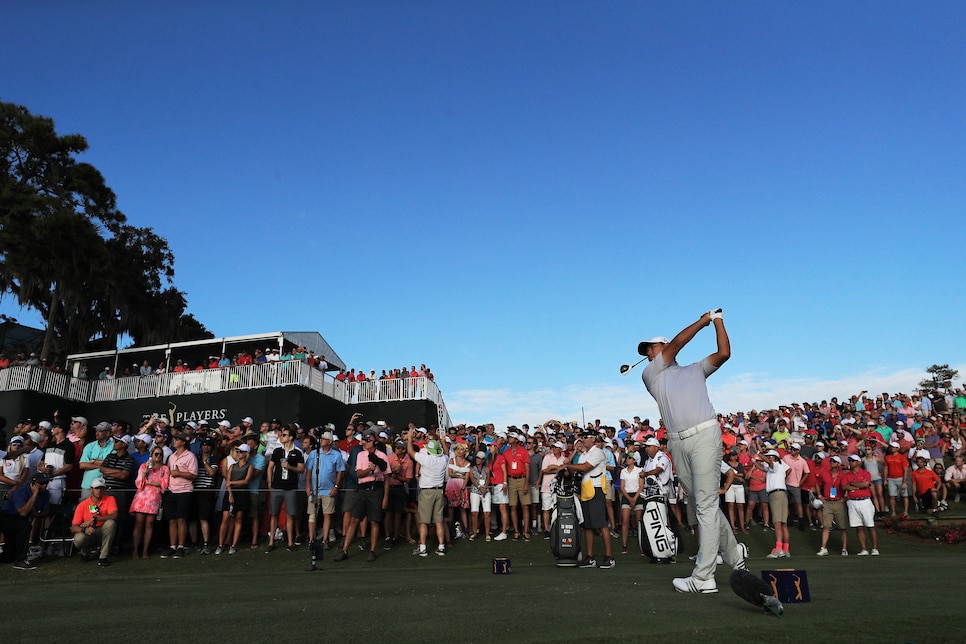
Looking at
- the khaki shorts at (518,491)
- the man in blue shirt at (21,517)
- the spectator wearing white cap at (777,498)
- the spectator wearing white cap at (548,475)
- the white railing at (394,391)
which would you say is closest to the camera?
the man in blue shirt at (21,517)

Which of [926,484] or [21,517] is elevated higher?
[926,484]

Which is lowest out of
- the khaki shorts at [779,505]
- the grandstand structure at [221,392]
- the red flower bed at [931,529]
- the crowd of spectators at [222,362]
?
the red flower bed at [931,529]

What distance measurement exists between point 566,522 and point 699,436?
5.04m

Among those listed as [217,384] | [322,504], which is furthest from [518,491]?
[217,384]

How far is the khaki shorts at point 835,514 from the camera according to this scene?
13594mm

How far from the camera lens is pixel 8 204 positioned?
31.7m

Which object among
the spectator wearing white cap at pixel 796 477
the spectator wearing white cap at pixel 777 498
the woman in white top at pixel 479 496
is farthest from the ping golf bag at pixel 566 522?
the spectator wearing white cap at pixel 796 477

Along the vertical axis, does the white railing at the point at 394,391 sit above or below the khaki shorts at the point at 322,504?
above

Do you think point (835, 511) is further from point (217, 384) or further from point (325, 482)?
point (217, 384)

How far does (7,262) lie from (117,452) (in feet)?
A: 76.2

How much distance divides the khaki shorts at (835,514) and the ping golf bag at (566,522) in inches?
242

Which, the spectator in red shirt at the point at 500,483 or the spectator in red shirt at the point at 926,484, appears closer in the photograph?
the spectator in red shirt at the point at 500,483

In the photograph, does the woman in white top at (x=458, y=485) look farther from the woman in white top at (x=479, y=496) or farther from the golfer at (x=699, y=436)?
the golfer at (x=699, y=436)

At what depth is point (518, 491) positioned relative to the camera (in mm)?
14961
